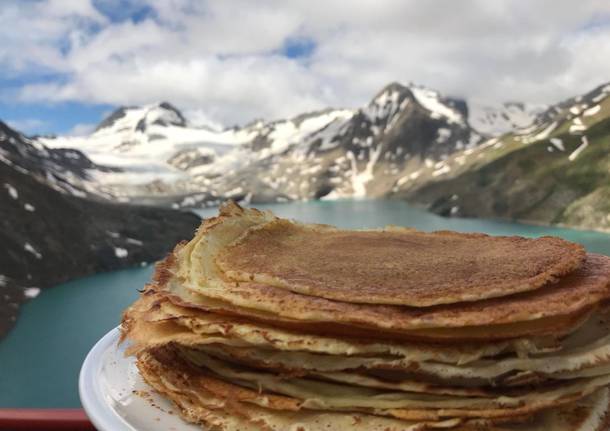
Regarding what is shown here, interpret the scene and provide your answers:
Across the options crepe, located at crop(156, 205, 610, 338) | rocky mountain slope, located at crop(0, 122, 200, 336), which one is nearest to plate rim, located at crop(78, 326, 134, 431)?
crepe, located at crop(156, 205, 610, 338)

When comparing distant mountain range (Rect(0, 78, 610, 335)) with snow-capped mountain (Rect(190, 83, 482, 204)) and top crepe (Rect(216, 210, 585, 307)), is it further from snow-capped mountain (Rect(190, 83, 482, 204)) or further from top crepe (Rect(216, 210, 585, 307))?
top crepe (Rect(216, 210, 585, 307))

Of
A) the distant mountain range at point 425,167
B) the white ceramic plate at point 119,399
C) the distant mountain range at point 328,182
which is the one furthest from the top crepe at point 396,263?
the distant mountain range at point 425,167

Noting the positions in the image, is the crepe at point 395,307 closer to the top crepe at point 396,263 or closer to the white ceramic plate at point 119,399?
the top crepe at point 396,263

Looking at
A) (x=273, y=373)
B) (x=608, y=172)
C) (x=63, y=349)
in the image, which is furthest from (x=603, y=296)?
(x=608, y=172)

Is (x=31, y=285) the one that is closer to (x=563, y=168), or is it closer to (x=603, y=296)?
(x=603, y=296)

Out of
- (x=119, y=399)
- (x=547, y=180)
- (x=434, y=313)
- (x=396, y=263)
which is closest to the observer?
(x=434, y=313)

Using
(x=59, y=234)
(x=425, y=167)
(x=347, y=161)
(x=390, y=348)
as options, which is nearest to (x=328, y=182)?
(x=347, y=161)

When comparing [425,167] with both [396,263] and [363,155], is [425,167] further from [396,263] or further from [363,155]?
[396,263]
